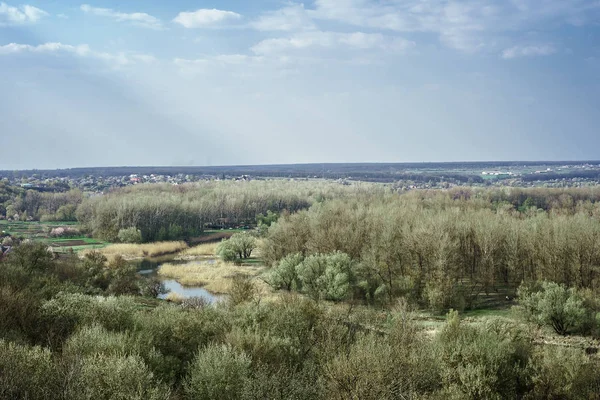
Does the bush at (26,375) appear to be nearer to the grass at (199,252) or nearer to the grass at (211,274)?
the grass at (211,274)

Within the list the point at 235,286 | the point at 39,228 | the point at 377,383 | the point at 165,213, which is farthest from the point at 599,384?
the point at 39,228

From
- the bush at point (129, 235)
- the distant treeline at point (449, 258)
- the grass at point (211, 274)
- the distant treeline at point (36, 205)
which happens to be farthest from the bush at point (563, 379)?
the distant treeline at point (36, 205)

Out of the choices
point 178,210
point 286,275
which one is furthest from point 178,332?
point 178,210

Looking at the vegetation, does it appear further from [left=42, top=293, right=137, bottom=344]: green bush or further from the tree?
[left=42, top=293, right=137, bottom=344]: green bush

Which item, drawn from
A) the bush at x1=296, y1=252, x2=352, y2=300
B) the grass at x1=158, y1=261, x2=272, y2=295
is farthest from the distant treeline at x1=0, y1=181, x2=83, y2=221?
the bush at x1=296, y1=252, x2=352, y2=300

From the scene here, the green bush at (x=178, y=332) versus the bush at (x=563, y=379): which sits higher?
the green bush at (x=178, y=332)

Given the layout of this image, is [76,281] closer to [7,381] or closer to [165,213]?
[7,381]
